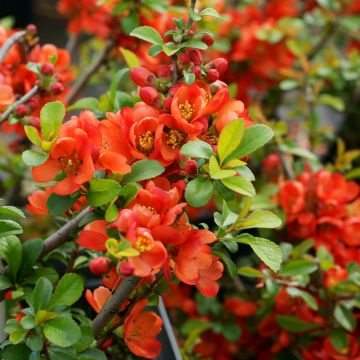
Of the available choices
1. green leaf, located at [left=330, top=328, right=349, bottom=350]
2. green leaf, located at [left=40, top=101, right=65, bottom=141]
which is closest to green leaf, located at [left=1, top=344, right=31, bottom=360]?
green leaf, located at [left=40, top=101, right=65, bottom=141]

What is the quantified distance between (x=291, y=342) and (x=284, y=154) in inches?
15.3

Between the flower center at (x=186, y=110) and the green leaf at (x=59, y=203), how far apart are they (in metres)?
0.14

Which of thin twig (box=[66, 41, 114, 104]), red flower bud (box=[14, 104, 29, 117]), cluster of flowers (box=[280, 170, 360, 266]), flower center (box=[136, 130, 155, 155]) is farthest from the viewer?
thin twig (box=[66, 41, 114, 104])

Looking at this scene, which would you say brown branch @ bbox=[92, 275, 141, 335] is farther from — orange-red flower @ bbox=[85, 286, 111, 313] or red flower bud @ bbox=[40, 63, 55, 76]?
red flower bud @ bbox=[40, 63, 55, 76]

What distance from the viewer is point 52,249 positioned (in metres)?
0.71

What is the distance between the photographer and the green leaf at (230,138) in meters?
0.57

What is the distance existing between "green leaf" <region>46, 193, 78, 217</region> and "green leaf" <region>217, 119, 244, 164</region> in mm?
158

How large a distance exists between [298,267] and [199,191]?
381mm

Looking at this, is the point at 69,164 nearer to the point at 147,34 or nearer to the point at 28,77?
the point at 147,34

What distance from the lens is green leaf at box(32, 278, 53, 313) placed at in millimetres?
580

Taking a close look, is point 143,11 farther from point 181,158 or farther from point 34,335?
point 34,335

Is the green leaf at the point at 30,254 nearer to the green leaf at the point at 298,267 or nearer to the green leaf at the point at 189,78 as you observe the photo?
the green leaf at the point at 189,78

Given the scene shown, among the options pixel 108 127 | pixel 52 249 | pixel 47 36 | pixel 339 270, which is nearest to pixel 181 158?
pixel 108 127

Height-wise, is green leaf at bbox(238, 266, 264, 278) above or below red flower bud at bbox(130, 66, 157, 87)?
below
